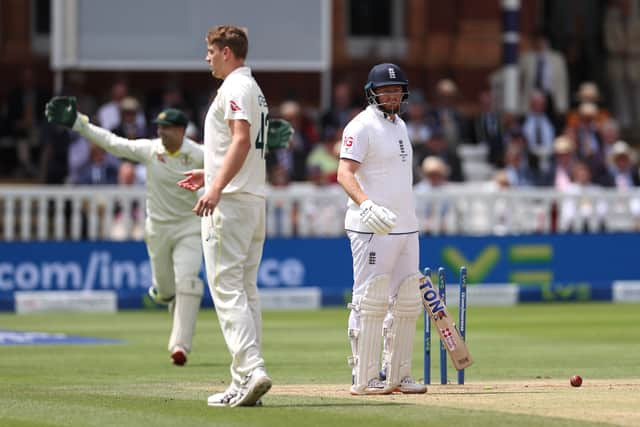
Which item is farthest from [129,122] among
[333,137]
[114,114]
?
[333,137]

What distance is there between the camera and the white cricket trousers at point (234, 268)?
9.07 meters

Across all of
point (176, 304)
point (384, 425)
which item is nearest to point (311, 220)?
point (176, 304)

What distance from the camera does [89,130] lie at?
478 inches

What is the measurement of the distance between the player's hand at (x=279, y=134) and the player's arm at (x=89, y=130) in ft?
4.91

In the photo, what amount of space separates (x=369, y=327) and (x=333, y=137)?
38.4ft

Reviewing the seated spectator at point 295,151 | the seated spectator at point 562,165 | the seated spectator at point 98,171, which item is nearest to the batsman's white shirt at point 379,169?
the seated spectator at point 98,171

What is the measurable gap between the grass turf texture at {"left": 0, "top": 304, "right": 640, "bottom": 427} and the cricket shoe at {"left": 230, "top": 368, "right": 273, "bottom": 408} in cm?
10

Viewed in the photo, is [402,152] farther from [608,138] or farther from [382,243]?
[608,138]

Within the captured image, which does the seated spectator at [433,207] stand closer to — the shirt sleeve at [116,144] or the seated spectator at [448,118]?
the seated spectator at [448,118]

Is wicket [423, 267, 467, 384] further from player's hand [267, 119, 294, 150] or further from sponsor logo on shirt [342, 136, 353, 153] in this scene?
player's hand [267, 119, 294, 150]

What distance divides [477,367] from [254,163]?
3250mm

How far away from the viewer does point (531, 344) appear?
13977mm

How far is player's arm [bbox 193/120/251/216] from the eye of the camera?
9000mm

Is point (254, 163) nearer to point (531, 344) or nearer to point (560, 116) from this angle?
point (531, 344)
